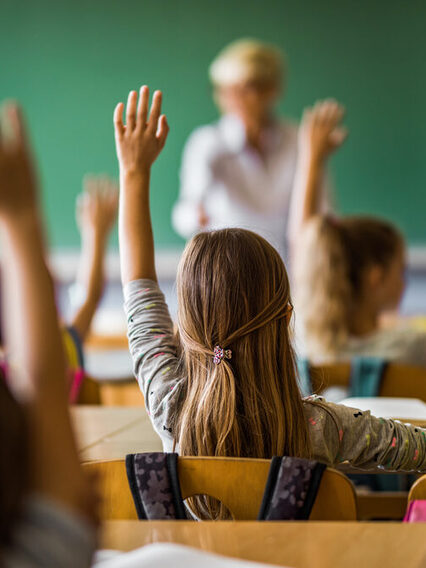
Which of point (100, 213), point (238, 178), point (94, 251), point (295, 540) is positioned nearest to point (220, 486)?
point (295, 540)

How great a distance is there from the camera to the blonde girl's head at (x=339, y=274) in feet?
6.79

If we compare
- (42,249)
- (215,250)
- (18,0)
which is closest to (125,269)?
(215,250)

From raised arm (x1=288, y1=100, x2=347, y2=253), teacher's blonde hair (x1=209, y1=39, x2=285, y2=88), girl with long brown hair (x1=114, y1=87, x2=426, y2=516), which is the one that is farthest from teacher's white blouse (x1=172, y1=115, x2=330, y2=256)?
girl with long brown hair (x1=114, y1=87, x2=426, y2=516)

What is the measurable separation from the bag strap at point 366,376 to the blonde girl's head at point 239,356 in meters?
0.72

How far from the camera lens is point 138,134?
1259mm

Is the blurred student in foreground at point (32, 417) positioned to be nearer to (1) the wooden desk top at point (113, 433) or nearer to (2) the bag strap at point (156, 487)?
(2) the bag strap at point (156, 487)

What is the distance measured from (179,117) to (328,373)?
3.12m

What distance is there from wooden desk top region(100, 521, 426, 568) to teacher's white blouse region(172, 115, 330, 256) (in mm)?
2804

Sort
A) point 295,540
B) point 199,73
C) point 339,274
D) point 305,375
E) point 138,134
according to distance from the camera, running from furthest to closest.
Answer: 1. point 199,73
2. point 339,274
3. point 305,375
4. point 138,134
5. point 295,540

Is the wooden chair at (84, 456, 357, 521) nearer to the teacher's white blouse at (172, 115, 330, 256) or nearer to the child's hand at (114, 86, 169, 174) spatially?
the child's hand at (114, 86, 169, 174)

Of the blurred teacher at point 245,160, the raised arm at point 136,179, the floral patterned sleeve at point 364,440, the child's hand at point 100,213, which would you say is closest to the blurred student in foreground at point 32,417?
the floral patterned sleeve at point 364,440

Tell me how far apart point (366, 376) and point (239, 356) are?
2.60ft

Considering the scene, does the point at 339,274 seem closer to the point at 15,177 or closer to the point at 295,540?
the point at 295,540

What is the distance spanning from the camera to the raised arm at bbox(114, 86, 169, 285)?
4.13 ft
